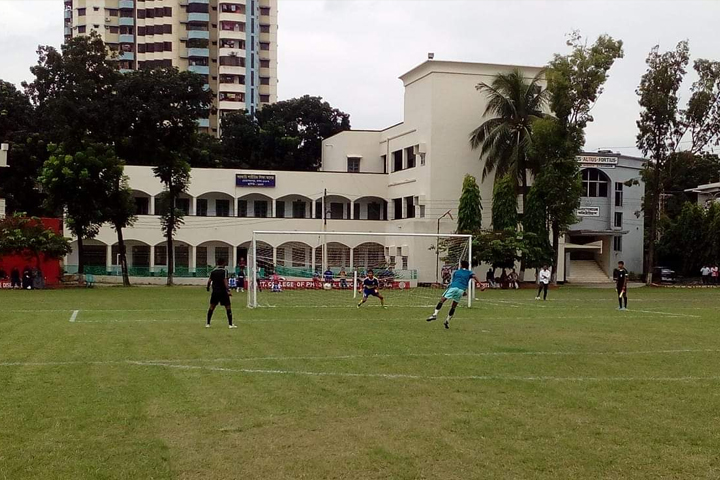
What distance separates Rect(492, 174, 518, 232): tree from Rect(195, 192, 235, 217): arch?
2197 centimetres

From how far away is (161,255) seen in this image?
62.7 meters

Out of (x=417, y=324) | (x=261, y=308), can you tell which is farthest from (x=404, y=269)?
(x=417, y=324)

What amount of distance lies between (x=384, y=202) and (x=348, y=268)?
16368 mm

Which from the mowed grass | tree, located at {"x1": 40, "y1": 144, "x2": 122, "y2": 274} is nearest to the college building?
tree, located at {"x1": 40, "y1": 144, "x2": 122, "y2": 274}

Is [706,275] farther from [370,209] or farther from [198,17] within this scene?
[198,17]

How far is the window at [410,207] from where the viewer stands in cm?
5839

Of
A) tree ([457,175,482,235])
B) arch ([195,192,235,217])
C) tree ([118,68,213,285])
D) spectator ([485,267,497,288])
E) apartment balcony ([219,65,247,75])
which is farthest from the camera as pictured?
apartment balcony ([219,65,247,75])

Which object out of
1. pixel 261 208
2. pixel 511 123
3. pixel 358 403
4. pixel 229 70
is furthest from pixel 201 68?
pixel 358 403

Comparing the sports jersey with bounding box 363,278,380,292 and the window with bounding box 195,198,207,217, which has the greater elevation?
the window with bounding box 195,198,207,217

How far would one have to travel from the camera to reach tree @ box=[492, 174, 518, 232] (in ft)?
170

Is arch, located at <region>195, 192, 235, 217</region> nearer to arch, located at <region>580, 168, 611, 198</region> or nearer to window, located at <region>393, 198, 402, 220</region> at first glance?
window, located at <region>393, 198, 402, 220</region>

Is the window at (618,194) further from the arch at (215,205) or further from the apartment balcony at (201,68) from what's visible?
the apartment balcony at (201,68)

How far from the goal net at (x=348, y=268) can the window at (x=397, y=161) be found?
584 centimetres

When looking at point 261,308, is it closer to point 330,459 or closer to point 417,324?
point 417,324
